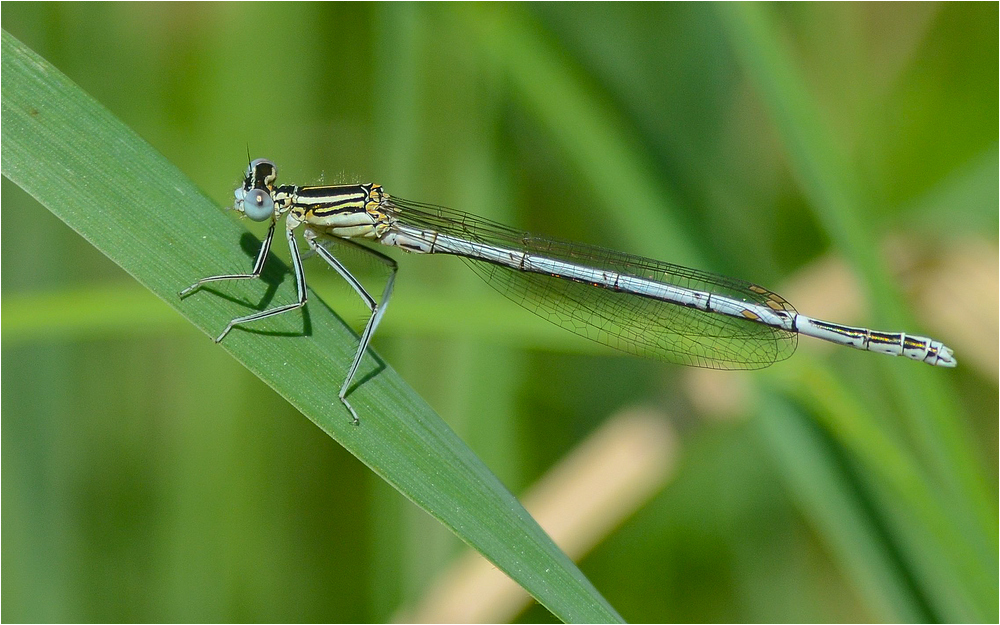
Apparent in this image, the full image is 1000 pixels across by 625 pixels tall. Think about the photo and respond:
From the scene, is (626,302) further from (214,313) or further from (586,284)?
(214,313)

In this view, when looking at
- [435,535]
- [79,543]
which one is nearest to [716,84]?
[435,535]

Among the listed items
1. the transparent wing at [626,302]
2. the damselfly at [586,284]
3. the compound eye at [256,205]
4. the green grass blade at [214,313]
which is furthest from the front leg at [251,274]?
the transparent wing at [626,302]

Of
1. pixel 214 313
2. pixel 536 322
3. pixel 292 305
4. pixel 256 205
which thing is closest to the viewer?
pixel 214 313

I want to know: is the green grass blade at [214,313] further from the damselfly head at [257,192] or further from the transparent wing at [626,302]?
the transparent wing at [626,302]

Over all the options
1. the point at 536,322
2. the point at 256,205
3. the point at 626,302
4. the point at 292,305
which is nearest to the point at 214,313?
the point at 292,305

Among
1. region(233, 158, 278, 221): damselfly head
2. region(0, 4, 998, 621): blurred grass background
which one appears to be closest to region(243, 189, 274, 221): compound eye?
region(233, 158, 278, 221): damselfly head

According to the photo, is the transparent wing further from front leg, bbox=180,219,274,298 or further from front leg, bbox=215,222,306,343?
front leg, bbox=180,219,274,298
